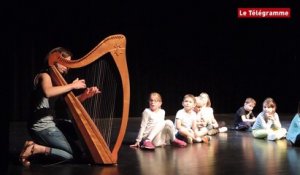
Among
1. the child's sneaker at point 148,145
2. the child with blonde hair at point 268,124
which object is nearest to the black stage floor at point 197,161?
the child's sneaker at point 148,145

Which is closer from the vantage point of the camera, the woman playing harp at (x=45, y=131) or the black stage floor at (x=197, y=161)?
the black stage floor at (x=197, y=161)

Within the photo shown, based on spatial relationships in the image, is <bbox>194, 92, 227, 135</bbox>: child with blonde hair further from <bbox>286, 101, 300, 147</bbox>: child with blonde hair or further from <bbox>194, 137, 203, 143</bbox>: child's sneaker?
<bbox>286, 101, 300, 147</bbox>: child with blonde hair

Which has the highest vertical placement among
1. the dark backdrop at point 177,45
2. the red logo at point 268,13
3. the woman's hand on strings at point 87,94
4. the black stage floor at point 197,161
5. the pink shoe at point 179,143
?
the red logo at point 268,13

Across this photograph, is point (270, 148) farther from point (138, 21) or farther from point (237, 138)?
point (138, 21)

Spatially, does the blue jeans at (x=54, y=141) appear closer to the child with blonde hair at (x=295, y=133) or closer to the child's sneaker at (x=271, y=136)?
the child with blonde hair at (x=295, y=133)

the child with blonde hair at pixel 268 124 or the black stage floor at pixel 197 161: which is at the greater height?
the child with blonde hair at pixel 268 124

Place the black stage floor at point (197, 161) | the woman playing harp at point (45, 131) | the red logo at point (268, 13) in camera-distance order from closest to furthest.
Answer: the black stage floor at point (197, 161), the woman playing harp at point (45, 131), the red logo at point (268, 13)

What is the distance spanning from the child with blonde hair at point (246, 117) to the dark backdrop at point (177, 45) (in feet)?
7.31

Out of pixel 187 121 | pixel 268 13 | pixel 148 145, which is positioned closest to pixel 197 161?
pixel 148 145

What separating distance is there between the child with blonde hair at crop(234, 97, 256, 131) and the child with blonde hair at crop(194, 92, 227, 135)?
1.72 ft

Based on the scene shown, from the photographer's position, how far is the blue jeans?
4352 mm

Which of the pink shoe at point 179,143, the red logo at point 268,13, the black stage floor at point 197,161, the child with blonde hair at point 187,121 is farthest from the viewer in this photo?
the red logo at point 268,13

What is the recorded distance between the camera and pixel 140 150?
17.3ft

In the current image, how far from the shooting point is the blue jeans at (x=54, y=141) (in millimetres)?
4352
